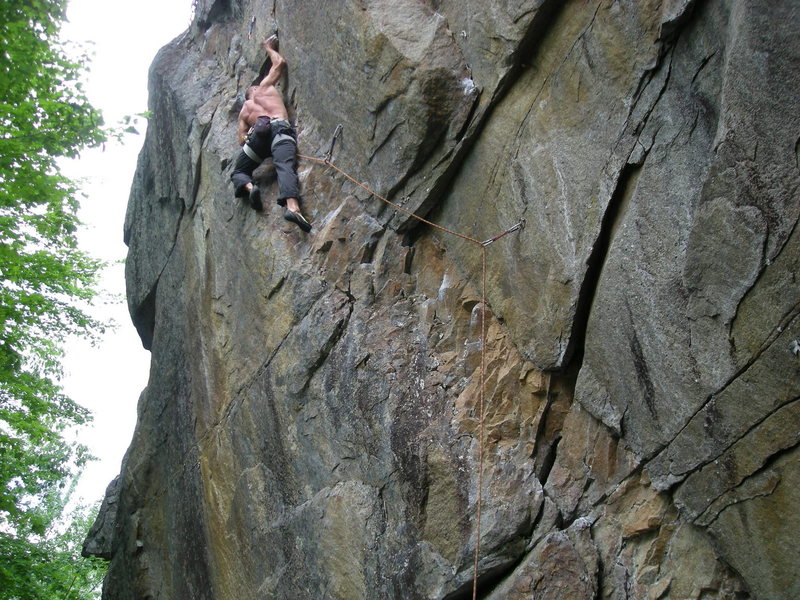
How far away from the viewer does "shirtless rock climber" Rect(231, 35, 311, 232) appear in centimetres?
737

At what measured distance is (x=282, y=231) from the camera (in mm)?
7336

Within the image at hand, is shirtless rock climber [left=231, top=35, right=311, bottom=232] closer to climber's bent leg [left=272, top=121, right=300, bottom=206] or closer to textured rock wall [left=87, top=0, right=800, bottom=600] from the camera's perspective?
climber's bent leg [left=272, top=121, right=300, bottom=206]

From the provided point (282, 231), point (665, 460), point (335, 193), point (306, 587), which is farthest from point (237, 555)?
point (665, 460)

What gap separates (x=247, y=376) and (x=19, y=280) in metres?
5.69

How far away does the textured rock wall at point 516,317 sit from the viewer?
3834mm

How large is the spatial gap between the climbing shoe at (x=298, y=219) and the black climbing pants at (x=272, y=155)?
0.32m

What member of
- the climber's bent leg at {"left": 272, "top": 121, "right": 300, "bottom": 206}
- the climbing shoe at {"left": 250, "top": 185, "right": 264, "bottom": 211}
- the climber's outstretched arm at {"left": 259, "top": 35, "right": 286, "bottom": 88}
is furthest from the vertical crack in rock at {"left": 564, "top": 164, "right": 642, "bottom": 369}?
the climber's outstretched arm at {"left": 259, "top": 35, "right": 286, "bottom": 88}

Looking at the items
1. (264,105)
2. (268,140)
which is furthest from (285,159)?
(264,105)

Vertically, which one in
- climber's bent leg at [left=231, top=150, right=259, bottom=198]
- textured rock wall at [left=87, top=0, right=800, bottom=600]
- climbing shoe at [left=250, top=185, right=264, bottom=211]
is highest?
climber's bent leg at [left=231, top=150, right=259, bottom=198]

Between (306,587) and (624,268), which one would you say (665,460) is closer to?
(624,268)

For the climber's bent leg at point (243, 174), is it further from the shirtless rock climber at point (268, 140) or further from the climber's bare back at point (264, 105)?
the climber's bare back at point (264, 105)

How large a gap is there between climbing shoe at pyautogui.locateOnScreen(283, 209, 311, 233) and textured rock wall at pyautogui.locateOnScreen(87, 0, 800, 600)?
0.12 m

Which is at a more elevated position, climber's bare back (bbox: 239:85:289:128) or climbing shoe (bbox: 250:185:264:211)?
climber's bare back (bbox: 239:85:289:128)

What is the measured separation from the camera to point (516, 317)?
215 inches
